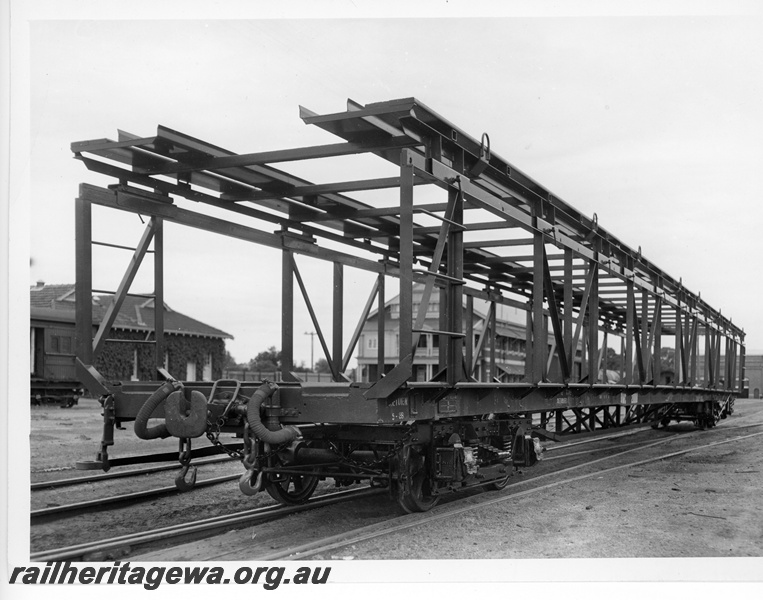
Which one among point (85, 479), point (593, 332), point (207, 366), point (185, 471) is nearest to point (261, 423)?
point (185, 471)

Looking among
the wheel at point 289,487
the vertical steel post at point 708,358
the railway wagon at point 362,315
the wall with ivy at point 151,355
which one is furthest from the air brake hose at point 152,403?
the wall with ivy at point 151,355

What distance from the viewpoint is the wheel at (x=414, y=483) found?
7852 millimetres

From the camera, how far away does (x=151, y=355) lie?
1079 inches

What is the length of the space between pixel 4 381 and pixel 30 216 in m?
1.37

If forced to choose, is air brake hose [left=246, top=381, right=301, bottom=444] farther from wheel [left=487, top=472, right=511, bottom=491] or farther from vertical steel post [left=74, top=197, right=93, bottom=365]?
wheel [left=487, top=472, right=511, bottom=491]

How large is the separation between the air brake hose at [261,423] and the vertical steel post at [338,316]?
134 inches

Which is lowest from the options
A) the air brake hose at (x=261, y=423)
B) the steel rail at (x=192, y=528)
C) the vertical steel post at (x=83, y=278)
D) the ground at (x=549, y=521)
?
→ the ground at (x=549, y=521)

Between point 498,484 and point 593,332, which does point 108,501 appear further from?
point 593,332

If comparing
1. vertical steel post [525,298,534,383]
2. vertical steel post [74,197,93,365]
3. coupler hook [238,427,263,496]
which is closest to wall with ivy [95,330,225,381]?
vertical steel post [525,298,534,383]

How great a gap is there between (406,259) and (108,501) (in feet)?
15.8

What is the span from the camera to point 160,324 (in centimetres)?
851

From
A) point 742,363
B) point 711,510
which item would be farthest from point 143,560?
point 742,363

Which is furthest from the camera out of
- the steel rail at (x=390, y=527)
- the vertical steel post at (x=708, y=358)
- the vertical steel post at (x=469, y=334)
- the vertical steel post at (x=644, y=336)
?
the vertical steel post at (x=708, y=358)

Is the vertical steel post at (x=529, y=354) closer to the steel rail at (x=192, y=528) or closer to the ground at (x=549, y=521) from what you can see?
the ground at (x=549, y=521)
